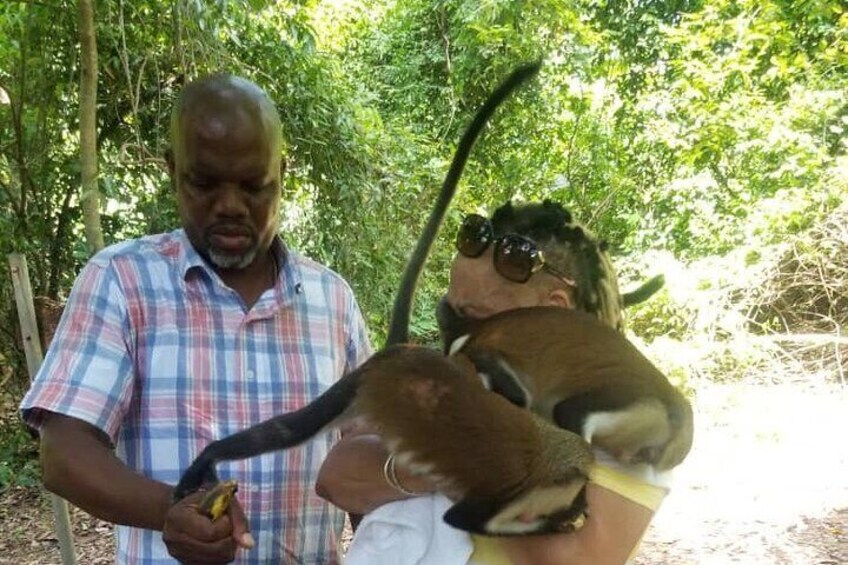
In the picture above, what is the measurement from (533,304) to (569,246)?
18 centimetres

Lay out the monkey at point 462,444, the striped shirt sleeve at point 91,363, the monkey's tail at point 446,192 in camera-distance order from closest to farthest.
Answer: the monkey at point 462,444, the striped shirt sleeve at point 91,363, the monkey's tail at point 446,192

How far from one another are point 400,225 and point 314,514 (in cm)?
555

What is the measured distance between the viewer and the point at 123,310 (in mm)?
1961

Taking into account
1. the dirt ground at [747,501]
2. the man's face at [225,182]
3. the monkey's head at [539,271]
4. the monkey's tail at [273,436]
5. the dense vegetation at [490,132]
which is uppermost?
the dense vegetation at [490,132]

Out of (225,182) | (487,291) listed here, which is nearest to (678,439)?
(487,291)

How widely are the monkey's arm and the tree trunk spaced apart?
3.27m

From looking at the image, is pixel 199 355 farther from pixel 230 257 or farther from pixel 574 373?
pixel 574 373

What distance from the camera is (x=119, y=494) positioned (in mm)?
1710

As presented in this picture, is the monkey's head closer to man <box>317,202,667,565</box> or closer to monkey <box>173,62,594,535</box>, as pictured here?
man <box>317,202,667,565</box>

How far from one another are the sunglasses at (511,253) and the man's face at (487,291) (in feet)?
0.06

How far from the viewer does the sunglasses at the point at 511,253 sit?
1911 millimetres

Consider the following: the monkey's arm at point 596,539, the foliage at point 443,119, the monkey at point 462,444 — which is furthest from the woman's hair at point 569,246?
the foliage at point 443,119

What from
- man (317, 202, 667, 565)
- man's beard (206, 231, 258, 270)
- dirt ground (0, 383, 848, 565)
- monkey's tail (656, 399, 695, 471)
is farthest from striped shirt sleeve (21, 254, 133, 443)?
dirt ground (0, 383, 848, 565)

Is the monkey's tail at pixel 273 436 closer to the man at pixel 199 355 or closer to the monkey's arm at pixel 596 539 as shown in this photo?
the man at pixel 199 355
